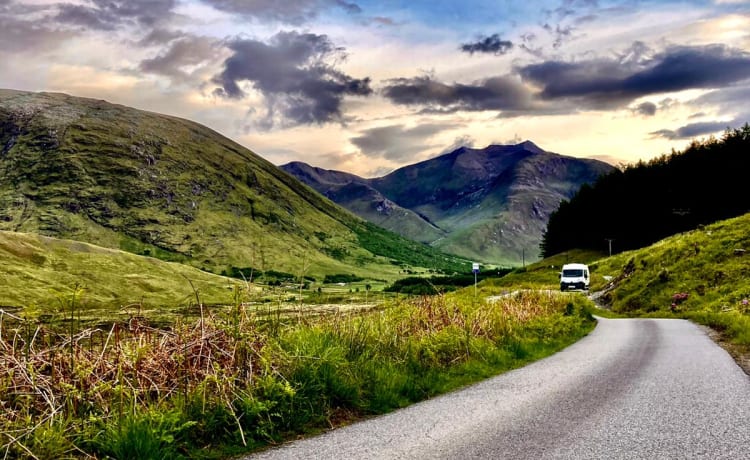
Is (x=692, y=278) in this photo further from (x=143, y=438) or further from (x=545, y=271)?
(x=545, y=271)

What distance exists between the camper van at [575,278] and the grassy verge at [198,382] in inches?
2170

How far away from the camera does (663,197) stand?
405 feet

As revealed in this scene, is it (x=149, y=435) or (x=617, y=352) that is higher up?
(x=149, y=435)

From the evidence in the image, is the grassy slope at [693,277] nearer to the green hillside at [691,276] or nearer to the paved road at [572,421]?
the green hillside at [691,276]

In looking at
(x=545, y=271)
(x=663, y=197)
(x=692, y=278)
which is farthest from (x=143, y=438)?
(x=663, y=197)

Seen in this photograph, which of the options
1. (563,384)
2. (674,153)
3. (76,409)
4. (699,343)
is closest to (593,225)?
(674,153)

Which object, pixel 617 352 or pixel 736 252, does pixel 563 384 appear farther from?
pixel 736 252

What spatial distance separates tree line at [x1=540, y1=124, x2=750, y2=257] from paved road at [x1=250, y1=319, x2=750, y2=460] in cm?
10941

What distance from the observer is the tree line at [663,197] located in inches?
4392

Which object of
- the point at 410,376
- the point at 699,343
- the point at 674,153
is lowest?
the point at 699,343

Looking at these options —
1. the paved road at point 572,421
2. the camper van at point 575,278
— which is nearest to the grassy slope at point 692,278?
the camper van at point 575,278

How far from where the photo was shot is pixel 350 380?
1198 cm

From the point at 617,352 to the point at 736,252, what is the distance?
121 ft

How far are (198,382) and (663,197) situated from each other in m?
133
